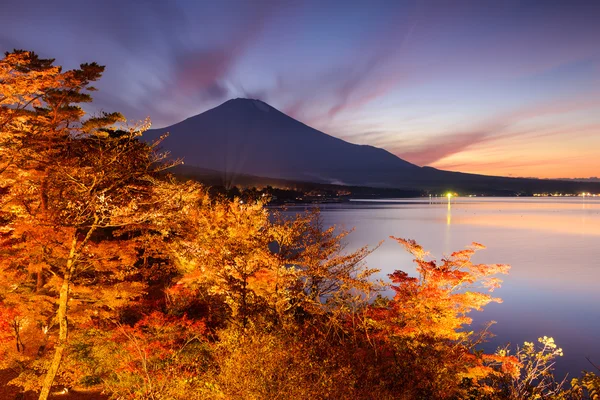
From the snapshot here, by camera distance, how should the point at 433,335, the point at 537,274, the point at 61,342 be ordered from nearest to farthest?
the point at 61,342
the point at 433,335
the point at 537,274

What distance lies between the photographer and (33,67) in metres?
10.9

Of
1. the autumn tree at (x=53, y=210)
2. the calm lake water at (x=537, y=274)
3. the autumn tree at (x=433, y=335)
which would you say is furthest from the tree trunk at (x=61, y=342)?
the calm lake water at (x=537, y=274)

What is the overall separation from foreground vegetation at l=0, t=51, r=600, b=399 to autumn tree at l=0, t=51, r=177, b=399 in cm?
5

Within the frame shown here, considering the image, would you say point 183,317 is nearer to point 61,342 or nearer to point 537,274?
point 61,342

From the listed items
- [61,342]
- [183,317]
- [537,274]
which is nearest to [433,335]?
[183,317]

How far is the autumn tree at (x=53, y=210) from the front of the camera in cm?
901

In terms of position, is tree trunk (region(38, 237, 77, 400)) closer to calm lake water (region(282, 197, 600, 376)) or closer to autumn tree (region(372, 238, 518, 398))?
autumn tree (region(372, 238, 518, 398))

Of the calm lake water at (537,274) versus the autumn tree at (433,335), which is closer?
the autumn tree at (433,335)

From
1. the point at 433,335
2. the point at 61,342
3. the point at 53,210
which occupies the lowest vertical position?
the point at 433,335

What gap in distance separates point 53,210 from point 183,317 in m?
5.44

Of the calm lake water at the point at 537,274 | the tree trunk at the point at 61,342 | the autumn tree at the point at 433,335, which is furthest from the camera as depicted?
the calm lake water at the point at 537,274

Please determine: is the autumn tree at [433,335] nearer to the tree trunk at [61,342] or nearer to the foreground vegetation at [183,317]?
the foreground vegetation at [183,317]

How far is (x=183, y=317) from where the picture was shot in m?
11.3

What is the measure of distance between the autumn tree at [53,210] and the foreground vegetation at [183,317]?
5cm
